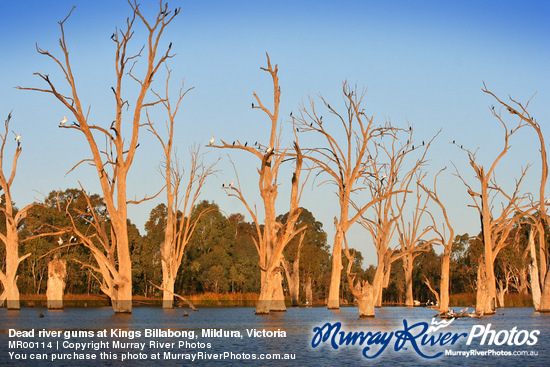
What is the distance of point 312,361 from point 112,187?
569 inches

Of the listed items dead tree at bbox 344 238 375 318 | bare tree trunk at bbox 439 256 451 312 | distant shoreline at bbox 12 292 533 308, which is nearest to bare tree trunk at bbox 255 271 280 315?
dead tree at bbox 344 238 375 318

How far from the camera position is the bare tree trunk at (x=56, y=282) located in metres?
40.4

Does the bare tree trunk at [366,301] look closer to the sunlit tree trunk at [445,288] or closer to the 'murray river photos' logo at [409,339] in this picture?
the sunlit tree trunk at [445,288]

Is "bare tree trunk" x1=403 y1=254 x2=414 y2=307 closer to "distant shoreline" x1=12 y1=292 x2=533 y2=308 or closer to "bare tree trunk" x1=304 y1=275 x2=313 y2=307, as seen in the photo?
"distant shoreline" x1=12 y1=292 x2=533 y2=308

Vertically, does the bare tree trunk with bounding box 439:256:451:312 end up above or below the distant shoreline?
above

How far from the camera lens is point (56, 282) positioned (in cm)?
4112

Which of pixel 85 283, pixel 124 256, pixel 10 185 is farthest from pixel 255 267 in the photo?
pixel 124 256

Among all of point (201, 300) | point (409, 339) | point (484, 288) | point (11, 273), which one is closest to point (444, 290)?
point (484, 288)

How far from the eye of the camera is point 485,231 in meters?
35.3

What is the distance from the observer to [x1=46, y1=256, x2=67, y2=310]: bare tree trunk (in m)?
40.4

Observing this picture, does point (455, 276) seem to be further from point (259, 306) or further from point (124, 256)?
point (124, 256)

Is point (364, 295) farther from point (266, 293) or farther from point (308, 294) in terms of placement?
point (308, 294)

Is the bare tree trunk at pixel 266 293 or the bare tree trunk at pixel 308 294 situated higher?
the bare tree trunk at pixel 266 293

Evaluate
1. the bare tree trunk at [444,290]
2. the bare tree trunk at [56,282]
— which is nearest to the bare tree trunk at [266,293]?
the bare tree trunk at [444,290]
